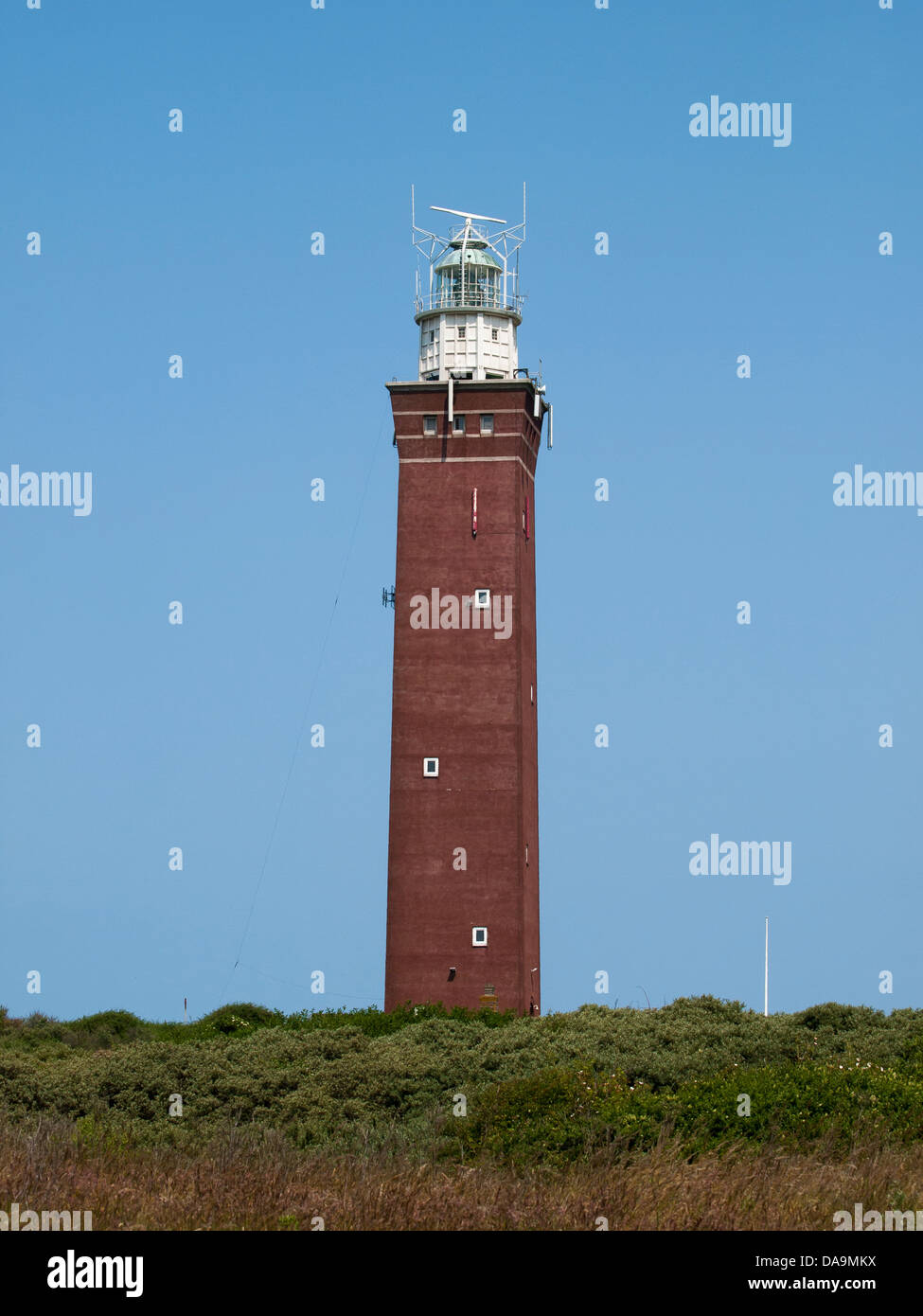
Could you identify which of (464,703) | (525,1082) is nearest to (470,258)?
(464,703)

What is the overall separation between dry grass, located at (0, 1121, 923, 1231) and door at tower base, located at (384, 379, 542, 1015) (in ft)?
120

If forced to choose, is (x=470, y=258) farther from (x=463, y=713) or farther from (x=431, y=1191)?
(x=431, y=1191)

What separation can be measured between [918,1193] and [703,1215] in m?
3.75

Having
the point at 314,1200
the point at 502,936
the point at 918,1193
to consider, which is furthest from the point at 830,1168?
the point at 502,936

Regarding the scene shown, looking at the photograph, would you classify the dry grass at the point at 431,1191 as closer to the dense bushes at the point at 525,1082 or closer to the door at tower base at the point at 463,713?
the dense bushes at the point at 525,1082

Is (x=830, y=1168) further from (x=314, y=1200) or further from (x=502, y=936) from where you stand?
(x=502, y=936)

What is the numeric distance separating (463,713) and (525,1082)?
29.9 metres

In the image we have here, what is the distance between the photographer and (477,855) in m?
63.3

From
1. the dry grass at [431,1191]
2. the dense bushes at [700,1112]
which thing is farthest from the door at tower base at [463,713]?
the dry grass at [431,1191]

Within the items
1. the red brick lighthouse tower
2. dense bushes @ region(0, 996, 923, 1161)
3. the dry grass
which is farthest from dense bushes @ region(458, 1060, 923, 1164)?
the red brick lighthouse tower

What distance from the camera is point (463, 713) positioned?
64.1 meters

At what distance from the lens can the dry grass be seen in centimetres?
Result: 2100

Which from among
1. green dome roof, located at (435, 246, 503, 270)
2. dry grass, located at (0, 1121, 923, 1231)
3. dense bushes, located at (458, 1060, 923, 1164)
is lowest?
dry grass, located at (0, 1121, 923, 1231)

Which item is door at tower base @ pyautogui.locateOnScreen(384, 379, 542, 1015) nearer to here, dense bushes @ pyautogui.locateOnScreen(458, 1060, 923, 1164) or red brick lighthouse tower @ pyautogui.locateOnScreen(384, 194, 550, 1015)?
red brick lighthouse tower @ pyautogui.locateOnScreen(384, 194, 550, 1015)
